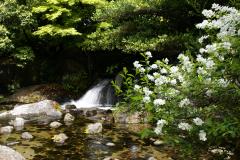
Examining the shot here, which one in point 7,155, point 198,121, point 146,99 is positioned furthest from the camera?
point 7,155

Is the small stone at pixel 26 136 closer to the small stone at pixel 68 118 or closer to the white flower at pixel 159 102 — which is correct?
the small stone at pixel 68 118

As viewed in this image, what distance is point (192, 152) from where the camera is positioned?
551 cm

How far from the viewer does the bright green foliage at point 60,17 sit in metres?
20.4

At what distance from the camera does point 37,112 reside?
59.9ft

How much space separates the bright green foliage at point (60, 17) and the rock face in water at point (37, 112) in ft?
12.1

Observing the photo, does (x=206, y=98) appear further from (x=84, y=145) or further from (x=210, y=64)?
(x=84, y=145)

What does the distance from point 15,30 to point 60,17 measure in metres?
2.66

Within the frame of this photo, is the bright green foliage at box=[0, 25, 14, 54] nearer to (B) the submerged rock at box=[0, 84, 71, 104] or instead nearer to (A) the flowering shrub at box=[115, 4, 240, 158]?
(B) the submerged rock at box=[0, 84, 71, 104]

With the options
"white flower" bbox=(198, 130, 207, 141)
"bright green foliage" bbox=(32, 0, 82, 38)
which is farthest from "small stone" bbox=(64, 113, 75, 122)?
"white flower" bbox=(198, 130, 207, 141)

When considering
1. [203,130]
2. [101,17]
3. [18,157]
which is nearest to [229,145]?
[203,130]

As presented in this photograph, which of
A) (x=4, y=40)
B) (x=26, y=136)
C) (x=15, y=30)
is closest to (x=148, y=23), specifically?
(x=26, y=136)

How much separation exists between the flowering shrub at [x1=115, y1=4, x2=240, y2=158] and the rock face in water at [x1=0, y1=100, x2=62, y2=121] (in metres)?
12.5

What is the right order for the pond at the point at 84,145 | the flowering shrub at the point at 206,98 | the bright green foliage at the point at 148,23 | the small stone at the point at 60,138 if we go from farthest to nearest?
1. the bright green foliage at the point at 148,23
2. the small stone at the point at 60,138
3. the pond at the point at 84,145
4. the flowering shrub at the point at 206,98

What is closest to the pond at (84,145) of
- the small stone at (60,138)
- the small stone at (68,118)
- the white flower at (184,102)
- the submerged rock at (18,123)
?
the small stone at (60,138)
